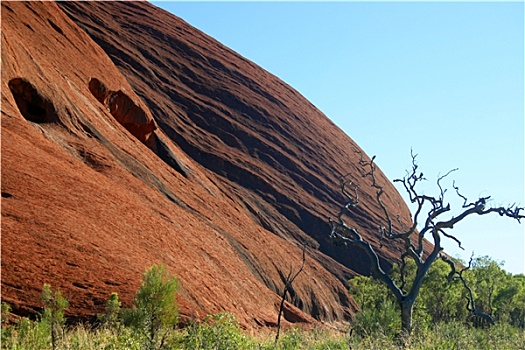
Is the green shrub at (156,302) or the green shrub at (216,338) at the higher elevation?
the green shrub at (216,338)

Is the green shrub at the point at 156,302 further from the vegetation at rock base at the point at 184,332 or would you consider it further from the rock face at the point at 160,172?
the rock face at the point at 160,172

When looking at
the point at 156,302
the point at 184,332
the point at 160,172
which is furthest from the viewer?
the point at 160,172

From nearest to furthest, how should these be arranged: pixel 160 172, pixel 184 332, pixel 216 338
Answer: pixel 216 338 < pixel 184 332 < pixel 160 172

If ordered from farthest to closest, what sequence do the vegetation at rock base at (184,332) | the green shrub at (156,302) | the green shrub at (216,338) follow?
the green shrub at (156,302), the vegetation at rock base at (184,332), the green shrub at (216,338)

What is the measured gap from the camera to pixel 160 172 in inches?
1437

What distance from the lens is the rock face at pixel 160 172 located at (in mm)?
21547

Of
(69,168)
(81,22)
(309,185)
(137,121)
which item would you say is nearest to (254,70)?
(309,185)

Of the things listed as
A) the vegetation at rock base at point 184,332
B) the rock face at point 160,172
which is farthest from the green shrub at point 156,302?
the rock face at point 160,172

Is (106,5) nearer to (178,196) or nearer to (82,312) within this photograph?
(178,196)

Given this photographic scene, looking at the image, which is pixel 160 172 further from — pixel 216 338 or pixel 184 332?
pixel 216 338

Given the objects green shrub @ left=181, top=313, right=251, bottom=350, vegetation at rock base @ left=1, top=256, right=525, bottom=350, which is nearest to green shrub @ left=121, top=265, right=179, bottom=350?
vegetation at rock base @ left=1, top=256, right=525, bottom=350

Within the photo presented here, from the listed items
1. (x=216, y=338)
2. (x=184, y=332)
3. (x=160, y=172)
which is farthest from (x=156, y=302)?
(x=160, y=172)

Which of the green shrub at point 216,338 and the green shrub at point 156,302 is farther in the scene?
the green shrub at point 156,302

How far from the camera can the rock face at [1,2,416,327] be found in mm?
21547
